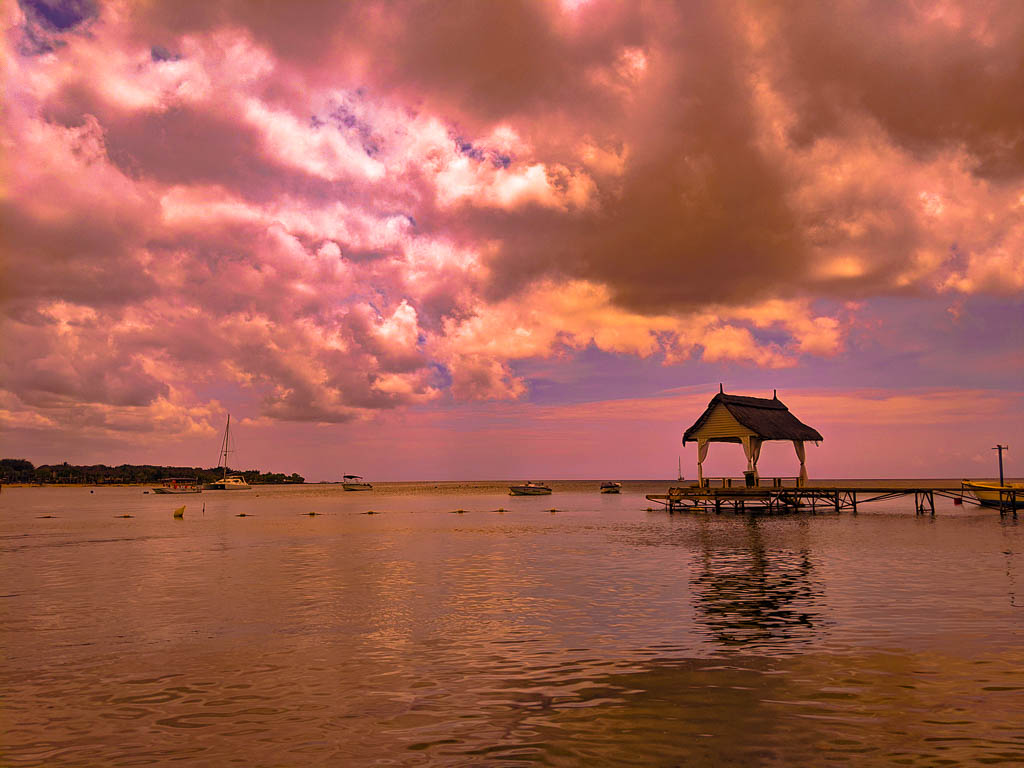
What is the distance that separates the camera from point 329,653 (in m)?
14.3

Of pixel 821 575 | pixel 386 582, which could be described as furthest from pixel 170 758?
pixel 821 575

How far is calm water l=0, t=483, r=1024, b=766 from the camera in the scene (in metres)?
9.02

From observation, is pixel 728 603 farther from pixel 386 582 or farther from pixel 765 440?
pixel 765 440

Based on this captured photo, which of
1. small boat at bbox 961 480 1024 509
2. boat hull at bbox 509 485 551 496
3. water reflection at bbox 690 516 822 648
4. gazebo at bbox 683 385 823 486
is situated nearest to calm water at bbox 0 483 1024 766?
water reflection at bbox 690 516 822 648

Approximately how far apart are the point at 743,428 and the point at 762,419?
17.8 ft

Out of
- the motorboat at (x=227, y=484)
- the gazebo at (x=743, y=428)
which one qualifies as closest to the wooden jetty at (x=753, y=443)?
the gazebo at (x=743, y=428)

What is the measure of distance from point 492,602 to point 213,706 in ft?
33.4

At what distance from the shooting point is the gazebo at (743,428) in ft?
184

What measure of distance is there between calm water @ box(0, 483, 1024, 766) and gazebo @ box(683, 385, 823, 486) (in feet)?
86.2

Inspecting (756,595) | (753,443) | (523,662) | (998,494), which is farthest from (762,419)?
(523,662)

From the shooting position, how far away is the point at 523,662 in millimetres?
13109

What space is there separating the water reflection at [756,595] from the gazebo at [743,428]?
21.9m

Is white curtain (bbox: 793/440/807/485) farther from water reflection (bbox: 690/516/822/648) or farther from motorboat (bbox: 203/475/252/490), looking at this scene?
motorboat (bbox: 203/475/252/490)

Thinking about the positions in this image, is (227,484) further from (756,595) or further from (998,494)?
(756,595)
